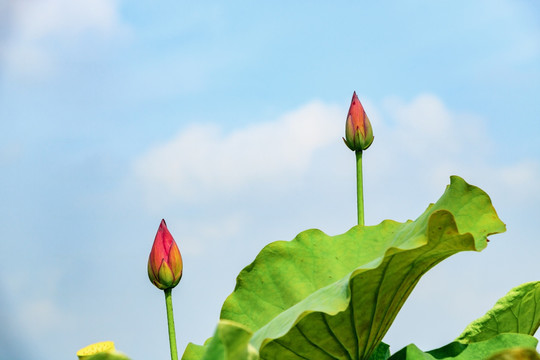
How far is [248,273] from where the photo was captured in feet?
3.98

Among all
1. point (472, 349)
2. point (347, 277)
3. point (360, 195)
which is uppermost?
point (360, 195)

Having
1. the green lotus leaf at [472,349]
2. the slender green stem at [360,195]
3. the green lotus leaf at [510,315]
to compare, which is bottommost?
the green lotus leaf at [472,349]

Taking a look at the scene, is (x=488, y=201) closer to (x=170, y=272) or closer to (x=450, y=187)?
(x=450, y=187)

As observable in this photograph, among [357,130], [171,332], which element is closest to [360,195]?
[357,130]

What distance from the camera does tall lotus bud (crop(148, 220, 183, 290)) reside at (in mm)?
1374

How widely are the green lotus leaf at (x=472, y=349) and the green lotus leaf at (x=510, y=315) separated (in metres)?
0.26

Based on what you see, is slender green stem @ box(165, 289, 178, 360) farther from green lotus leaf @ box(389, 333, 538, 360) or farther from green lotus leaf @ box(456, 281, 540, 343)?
green lotus leaf @ box(456, 281, 540, 343)

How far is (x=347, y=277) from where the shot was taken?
2.96ft

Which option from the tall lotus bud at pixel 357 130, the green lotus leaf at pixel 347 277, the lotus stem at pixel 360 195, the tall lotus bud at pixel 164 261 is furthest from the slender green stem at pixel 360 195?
the tall lotus bud at pixel 164 261

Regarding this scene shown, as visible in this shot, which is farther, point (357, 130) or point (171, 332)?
point (357, 130)

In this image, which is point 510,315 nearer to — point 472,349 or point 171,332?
point 472,349

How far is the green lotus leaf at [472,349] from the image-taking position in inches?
42.4

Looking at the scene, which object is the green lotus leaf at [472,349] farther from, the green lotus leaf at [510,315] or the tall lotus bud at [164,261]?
the tall lotus bud at [164,261]

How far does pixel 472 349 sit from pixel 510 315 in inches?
11.7
